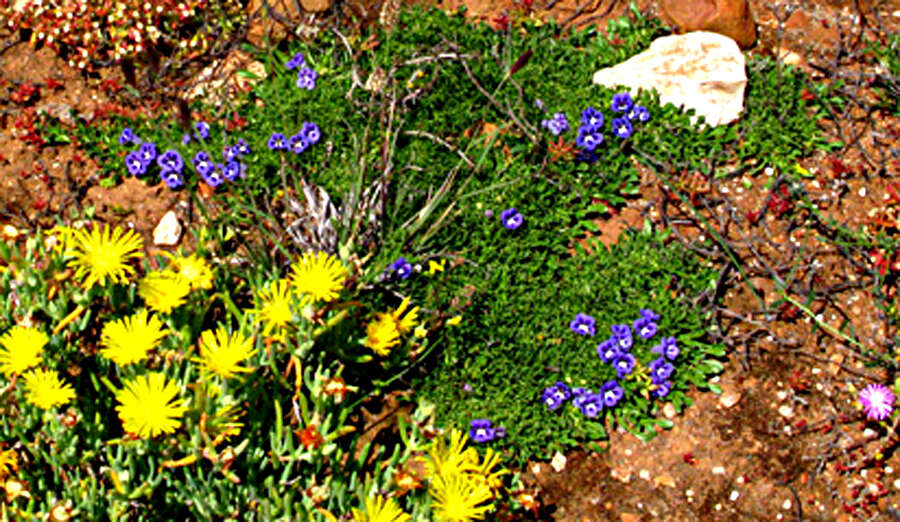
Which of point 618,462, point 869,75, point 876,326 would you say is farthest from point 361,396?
point 869,75

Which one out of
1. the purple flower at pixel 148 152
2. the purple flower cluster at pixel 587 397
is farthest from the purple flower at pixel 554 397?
the purple flower at pixel 148 152

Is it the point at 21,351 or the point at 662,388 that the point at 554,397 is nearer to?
the point at 662,388

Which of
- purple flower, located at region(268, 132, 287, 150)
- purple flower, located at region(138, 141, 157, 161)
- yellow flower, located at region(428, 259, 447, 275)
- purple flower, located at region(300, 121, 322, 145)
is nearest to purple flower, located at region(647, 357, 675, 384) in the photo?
yellow flower, located at region(428, 259, 447, 275)

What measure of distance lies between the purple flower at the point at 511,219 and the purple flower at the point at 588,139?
1.64 feet

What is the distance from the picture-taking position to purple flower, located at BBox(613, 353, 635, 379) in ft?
12.1

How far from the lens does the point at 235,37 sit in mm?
4918

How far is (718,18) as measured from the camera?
468 cm

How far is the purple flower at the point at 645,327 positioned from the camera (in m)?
3.75

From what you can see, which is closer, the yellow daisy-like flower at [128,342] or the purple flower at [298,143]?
the yellow daisy-like flower at [128,342]

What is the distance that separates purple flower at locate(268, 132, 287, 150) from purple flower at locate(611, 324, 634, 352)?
1.75m

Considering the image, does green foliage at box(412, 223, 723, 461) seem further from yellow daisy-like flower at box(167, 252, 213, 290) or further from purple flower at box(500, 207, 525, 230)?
yellow daisy-like flower at box(167, 252, 213, 290)

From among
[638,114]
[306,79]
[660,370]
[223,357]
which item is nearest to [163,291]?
[223,357]

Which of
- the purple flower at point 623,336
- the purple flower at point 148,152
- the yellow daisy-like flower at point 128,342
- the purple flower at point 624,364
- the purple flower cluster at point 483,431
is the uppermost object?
the purple flower at point 148,152

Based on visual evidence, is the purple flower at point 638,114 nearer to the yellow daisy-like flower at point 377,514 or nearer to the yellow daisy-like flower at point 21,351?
the yellow daisy-like flower at point 377,514
